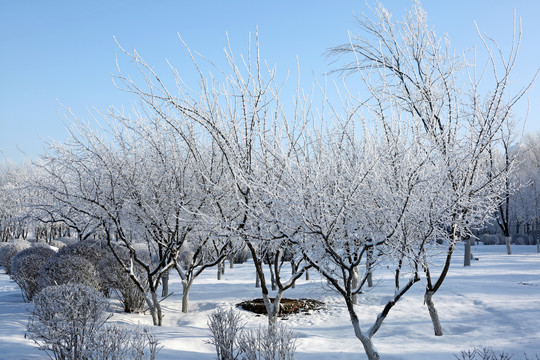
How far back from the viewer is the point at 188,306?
9844 millimetres

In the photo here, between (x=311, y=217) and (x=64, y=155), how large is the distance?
20.6 ft

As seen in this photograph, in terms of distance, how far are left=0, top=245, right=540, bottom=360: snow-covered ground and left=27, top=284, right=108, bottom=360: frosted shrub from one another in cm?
71

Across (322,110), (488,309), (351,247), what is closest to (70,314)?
(351,247)

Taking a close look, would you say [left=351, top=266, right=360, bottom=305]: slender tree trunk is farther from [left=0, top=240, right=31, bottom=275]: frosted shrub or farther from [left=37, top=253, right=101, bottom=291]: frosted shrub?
[left=0, top=240, right=31, bottom=275]: frosted shrub

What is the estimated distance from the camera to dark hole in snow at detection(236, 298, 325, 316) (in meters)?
9.31

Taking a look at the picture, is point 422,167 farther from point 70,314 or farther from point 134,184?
point 134,184

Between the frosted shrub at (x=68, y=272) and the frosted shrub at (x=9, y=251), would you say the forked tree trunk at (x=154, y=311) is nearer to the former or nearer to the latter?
Answer: the frosted shrub at (x=68, y=272)

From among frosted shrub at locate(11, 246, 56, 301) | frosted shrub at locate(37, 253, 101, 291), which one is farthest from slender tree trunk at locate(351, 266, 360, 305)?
frosted shrub at locate(11, 246, 56, 301)

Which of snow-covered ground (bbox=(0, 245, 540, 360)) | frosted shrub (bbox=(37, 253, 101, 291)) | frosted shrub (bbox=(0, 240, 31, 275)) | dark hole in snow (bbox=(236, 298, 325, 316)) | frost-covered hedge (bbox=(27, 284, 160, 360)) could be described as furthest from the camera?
frosted shrub (bbox=(0, 240, 31, 275))

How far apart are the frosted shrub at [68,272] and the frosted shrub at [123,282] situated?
0.84ft

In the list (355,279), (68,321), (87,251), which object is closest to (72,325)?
(68,321)

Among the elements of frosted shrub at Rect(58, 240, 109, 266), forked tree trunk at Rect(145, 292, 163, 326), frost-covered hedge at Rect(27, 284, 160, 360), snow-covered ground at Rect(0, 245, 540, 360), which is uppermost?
frosted shrub at Rect(58, 240, 109, 266)

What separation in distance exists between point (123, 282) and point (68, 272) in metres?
1.08

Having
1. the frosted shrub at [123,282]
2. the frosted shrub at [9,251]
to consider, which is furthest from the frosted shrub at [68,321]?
the frosted shrub at [9,251]
